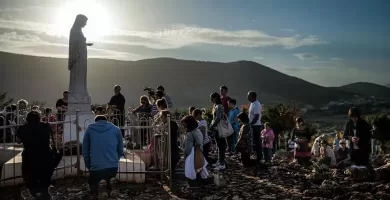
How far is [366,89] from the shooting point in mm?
106188

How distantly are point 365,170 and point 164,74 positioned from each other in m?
102

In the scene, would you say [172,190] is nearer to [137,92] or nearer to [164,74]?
[137,92]

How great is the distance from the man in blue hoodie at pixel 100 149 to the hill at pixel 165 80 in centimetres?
8153

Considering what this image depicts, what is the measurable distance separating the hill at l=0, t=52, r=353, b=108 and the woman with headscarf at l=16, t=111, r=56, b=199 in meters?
81.2

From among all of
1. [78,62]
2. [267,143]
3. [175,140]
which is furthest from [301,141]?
[78,62]

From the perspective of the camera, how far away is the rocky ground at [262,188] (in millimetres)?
8031

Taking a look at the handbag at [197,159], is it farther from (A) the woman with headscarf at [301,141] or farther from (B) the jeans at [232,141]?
(B) the jeans at [232,141]

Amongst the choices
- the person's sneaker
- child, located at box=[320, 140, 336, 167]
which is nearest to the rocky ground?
the person's sneaker

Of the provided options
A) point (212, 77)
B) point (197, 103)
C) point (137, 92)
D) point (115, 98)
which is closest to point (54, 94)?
point (137, 92)

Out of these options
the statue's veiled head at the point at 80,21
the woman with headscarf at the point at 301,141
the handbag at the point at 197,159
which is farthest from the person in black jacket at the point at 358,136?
the statue's veiled head at the point at 80,21

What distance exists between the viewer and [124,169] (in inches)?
353

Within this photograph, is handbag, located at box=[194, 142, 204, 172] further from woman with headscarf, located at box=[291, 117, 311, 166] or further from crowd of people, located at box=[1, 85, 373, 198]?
woman with headscarf, located at box=[291, 117, 311, 166]

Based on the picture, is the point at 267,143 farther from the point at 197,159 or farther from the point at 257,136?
the point at 197,159

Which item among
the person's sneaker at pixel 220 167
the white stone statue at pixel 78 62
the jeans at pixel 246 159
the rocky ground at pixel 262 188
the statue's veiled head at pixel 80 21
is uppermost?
the statue's veiled head at pixel 80 21
